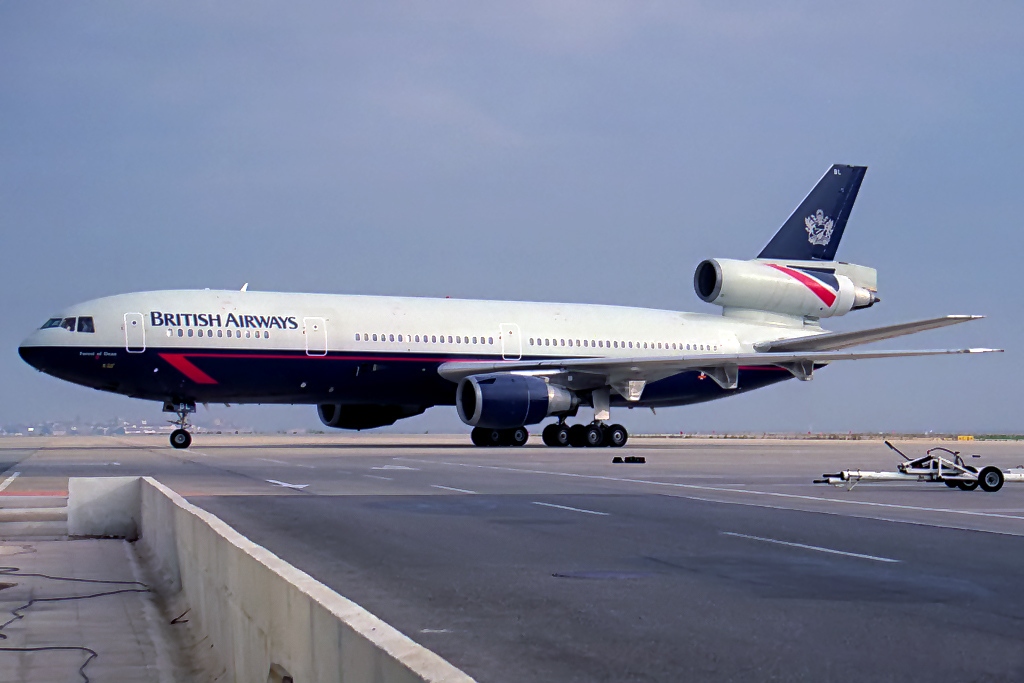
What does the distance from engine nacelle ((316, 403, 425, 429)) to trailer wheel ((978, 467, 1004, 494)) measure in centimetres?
2237

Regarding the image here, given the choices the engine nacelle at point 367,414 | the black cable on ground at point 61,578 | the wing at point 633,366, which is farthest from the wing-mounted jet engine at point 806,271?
the black cable on ground at point 61,578

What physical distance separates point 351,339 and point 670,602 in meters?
27.6

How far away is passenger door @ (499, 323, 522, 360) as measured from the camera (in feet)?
122

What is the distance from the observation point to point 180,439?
34.4m

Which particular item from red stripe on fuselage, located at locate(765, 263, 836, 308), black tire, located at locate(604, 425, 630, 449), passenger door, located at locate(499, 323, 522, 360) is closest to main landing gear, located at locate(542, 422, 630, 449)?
black tire, located at locate(604, 425, 630, 449)

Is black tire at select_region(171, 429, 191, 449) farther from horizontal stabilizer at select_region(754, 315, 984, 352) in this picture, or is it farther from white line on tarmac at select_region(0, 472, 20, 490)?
horizontal stabilizer at select_region(754, 315, 984, 352)

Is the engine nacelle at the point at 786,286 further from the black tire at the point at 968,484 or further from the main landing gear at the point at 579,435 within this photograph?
the black tire at the point at 968,484

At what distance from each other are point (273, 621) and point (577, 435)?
3317 cm

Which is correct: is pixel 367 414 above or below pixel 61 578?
above

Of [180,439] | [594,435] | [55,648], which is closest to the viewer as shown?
[55,648]

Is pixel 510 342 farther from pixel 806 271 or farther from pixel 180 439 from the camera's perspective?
pixel 806 271

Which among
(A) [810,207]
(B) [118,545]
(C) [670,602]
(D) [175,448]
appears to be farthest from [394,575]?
(A) [810,207]

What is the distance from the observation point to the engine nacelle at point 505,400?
3328 cm

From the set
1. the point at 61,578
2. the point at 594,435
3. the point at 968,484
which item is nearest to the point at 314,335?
the point at 594,435
